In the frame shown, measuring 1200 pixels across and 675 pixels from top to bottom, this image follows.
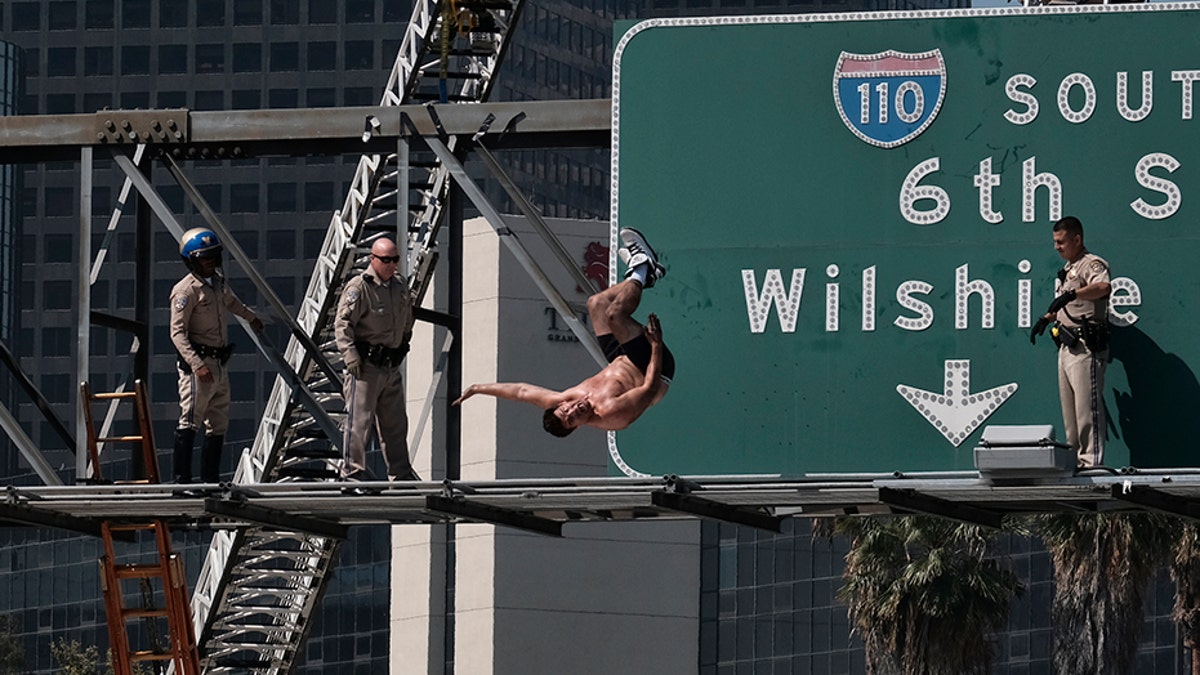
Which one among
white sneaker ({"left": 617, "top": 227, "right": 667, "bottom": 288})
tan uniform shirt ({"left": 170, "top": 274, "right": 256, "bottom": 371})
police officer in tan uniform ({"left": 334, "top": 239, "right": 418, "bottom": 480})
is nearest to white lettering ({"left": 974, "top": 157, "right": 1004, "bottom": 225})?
white sneaker ({"left": 617, "top": 227, "right": 667, "bottom": 288})

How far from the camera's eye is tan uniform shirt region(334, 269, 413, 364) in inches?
936

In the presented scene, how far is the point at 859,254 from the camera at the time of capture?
2211 centimetres

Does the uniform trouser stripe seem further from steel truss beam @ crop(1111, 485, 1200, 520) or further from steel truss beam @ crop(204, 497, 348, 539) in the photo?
steel truss beam @ crop(204, 497, 348, 539)

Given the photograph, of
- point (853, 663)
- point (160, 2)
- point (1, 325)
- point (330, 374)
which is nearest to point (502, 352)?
point (853, 663)

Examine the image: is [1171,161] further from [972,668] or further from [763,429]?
[972,668]

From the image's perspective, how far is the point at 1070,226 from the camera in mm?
21078

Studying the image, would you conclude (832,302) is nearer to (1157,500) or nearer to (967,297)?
(967,297)

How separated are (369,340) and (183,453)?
2359 millimetres

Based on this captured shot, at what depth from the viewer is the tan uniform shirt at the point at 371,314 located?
23.8m

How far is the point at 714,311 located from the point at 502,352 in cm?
4610

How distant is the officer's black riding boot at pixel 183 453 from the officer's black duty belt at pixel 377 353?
6.46 feet

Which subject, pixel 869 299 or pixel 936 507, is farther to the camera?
pixel 869 299

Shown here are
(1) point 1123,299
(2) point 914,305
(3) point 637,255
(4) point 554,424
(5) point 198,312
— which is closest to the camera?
(1) point 1123,299

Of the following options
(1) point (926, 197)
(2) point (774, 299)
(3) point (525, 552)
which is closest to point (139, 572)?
(2) point (774, 299)
